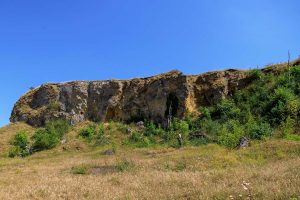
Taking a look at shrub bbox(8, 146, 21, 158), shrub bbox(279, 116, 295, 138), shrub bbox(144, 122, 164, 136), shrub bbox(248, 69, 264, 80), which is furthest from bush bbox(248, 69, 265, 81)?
shrub bbox(8, 146, 21, 158)

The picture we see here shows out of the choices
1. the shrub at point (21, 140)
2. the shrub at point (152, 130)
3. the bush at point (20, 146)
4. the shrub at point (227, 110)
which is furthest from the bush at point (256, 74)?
the shrub at point (21, 140)

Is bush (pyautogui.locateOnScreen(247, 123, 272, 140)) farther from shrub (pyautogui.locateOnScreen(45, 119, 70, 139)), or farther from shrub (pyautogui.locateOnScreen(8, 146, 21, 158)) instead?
shrub (pyautogui.locateOnScreen(8, 146, 21, 158))

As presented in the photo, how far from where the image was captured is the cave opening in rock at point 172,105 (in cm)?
4594

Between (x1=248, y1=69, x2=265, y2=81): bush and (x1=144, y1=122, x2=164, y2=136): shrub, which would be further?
(x1=248, y1=69, x2=265, y2=81): bush

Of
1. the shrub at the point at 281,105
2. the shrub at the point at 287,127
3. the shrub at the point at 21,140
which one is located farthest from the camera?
the shrub at the point at 21,140

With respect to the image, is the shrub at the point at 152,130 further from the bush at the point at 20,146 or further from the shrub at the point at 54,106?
the shrub at the point at 54,106

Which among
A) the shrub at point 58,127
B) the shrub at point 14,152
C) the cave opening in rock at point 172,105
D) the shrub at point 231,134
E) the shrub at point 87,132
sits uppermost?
the cave opening in rock at point 172,105

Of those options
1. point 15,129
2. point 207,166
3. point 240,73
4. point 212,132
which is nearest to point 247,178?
point 207,166

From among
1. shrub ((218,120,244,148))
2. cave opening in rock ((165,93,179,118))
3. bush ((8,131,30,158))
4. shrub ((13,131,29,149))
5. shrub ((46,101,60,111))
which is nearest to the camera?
shrub ((218,120,244,148))

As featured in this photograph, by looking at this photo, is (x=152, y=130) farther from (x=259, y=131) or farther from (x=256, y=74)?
(x=259, y=131)

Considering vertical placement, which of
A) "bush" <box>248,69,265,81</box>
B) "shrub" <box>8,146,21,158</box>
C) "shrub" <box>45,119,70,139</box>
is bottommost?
"shrub" <box>8,146,21,158</box>

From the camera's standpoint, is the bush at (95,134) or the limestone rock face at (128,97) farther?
the limestone rock face at (128,97)

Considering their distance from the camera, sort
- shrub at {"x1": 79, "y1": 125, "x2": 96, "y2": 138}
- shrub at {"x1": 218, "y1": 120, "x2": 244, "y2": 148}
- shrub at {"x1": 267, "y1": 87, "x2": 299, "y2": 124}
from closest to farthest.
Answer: shrub at {"x1": 218, "y1": 120, "x2": 244, "y2": 148} < shrub at {"x1": 267, "y1": 87, "x2": 299, "y2": 124} < shrub at {"x1": 79, "y1": 125, "x2": 96, "y2": 138}

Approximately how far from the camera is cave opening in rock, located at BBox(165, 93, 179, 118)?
151 ft
